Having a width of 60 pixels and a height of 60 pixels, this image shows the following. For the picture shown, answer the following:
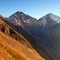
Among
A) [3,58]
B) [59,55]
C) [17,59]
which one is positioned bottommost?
[3,58]

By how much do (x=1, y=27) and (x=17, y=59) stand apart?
53351 mm

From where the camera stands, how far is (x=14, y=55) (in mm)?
65688

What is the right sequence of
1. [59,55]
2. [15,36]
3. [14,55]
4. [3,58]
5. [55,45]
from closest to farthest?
1. [3,58]
2. [14,55]
3. [15,36]
4. [59,55]
5. [55,45]

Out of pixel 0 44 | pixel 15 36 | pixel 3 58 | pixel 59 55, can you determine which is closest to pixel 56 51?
pixel 59 55

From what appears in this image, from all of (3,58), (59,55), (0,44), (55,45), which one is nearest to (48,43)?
(55,45)

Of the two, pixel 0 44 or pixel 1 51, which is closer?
pixel 1 51

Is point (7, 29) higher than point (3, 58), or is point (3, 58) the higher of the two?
point (7, 29)

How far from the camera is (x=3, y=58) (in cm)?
5500

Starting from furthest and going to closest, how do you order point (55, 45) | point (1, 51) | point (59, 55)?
point (55, 45) → point (59, 55) → point (1, 51)

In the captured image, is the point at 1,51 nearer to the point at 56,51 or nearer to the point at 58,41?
the point at 56,51

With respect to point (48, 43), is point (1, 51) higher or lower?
lower

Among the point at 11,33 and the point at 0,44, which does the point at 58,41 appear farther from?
the point at 0,44

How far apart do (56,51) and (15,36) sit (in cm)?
6876

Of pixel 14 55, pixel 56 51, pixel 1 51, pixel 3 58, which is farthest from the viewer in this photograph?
pixel 56 51
